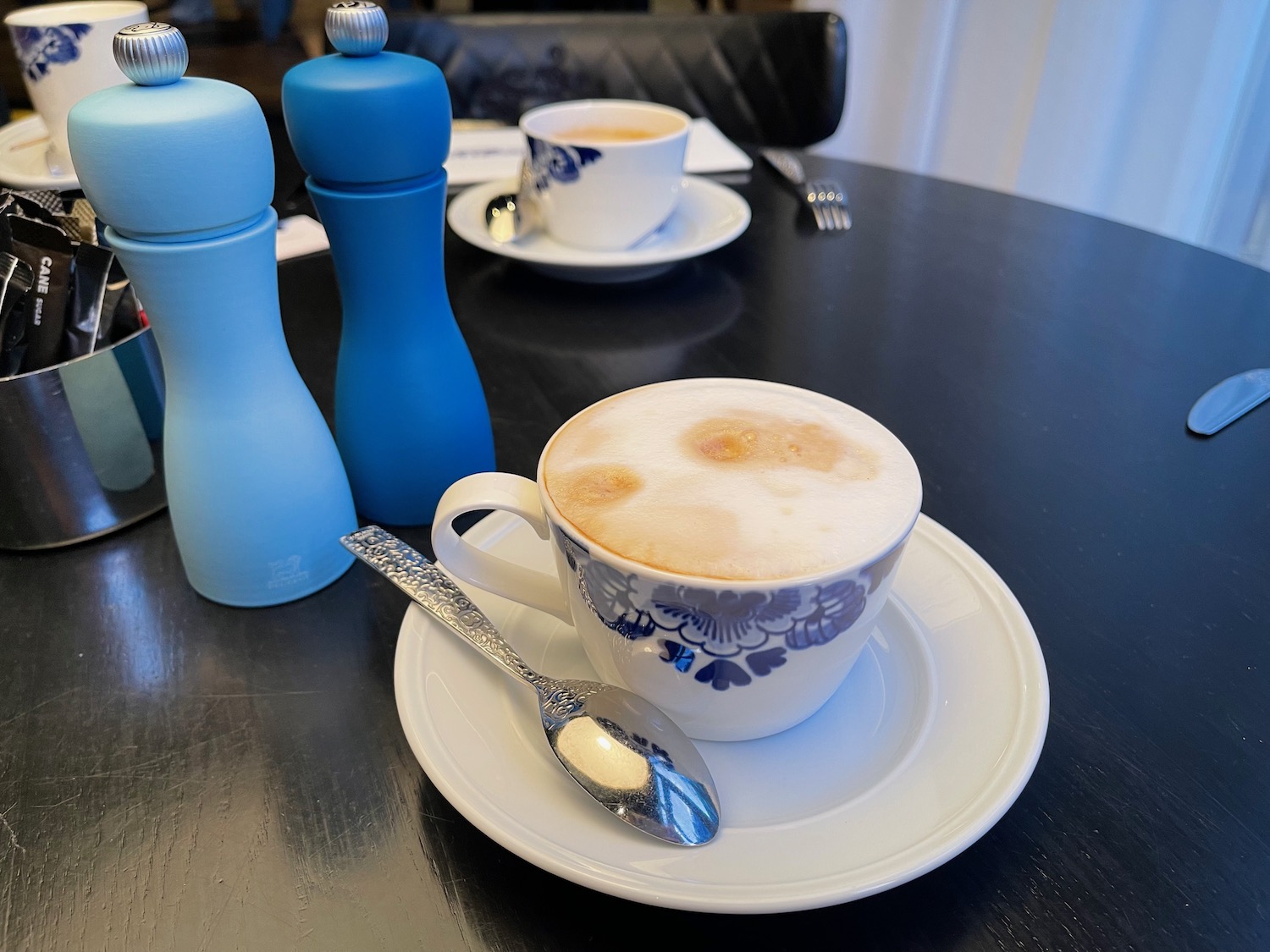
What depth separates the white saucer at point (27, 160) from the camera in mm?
772

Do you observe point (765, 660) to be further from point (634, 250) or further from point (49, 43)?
point (49, 43)

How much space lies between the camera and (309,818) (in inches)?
14.1

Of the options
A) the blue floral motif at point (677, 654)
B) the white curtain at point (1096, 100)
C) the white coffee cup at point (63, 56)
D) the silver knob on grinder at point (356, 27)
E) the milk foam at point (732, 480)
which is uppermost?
the silver knob on grinder at point (356, 27)

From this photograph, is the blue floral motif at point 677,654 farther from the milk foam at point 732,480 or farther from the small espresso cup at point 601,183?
the small espresso cup at point 601,183

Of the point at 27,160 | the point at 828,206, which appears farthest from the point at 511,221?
the point at 27,160

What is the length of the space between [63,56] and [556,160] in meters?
0.41

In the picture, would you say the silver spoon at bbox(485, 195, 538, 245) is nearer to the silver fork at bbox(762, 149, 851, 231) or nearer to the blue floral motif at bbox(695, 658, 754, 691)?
the silver fork at bbox(762, 149, 851, 231)

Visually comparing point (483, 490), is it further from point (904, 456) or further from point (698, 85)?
point (698, 85)

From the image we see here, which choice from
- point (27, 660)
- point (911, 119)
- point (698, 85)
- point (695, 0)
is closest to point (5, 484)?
point (27, 660)

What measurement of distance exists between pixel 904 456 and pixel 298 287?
1.83ft

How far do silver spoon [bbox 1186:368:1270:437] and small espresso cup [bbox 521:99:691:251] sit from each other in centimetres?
43

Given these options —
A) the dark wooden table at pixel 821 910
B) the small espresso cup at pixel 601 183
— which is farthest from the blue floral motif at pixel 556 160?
the dark wooden table at pixel 821 910

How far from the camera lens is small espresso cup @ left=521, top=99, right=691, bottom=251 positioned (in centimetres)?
75

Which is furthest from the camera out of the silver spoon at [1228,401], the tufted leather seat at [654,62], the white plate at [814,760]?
the tufted leather seat at [654,62]
